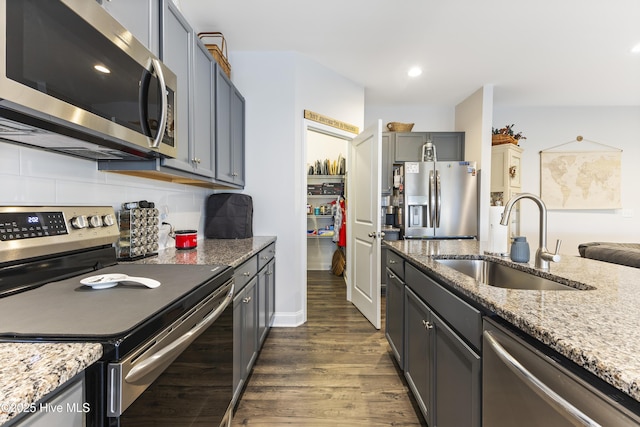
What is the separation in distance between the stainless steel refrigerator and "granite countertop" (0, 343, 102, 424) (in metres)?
3.52

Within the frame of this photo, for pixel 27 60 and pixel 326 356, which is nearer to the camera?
pixel 27 60

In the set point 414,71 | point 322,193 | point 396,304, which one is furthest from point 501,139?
point 396,304

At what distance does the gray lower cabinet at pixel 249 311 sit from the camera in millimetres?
1578

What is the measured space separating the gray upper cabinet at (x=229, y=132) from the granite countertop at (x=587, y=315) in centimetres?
173

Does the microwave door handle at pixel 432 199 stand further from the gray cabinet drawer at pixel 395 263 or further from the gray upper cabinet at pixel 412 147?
the gray cabinet drawer at pixel 395 263

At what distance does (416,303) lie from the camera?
1.57 m

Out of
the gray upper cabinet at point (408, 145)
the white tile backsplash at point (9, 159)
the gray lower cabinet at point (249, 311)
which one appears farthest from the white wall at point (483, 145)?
the white tile backsplash at point (9, 159)

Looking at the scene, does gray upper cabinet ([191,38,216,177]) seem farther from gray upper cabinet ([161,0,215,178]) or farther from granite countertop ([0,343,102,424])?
granite countertop ([0,343,102,424])

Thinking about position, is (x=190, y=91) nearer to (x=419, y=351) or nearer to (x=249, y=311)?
(x=249, y=311)

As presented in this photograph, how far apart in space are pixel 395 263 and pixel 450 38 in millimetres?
2133

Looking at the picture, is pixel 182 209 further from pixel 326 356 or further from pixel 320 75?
pixel 320 75

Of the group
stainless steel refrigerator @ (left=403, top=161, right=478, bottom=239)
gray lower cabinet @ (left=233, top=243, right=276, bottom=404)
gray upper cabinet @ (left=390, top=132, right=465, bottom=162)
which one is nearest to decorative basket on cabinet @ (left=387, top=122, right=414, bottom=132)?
gray upper cabinet @ (left=390, top=132, right=465, bottom=162)

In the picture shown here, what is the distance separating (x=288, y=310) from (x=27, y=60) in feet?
8.39

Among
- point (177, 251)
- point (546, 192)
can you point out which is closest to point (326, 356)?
point (177, 251)
